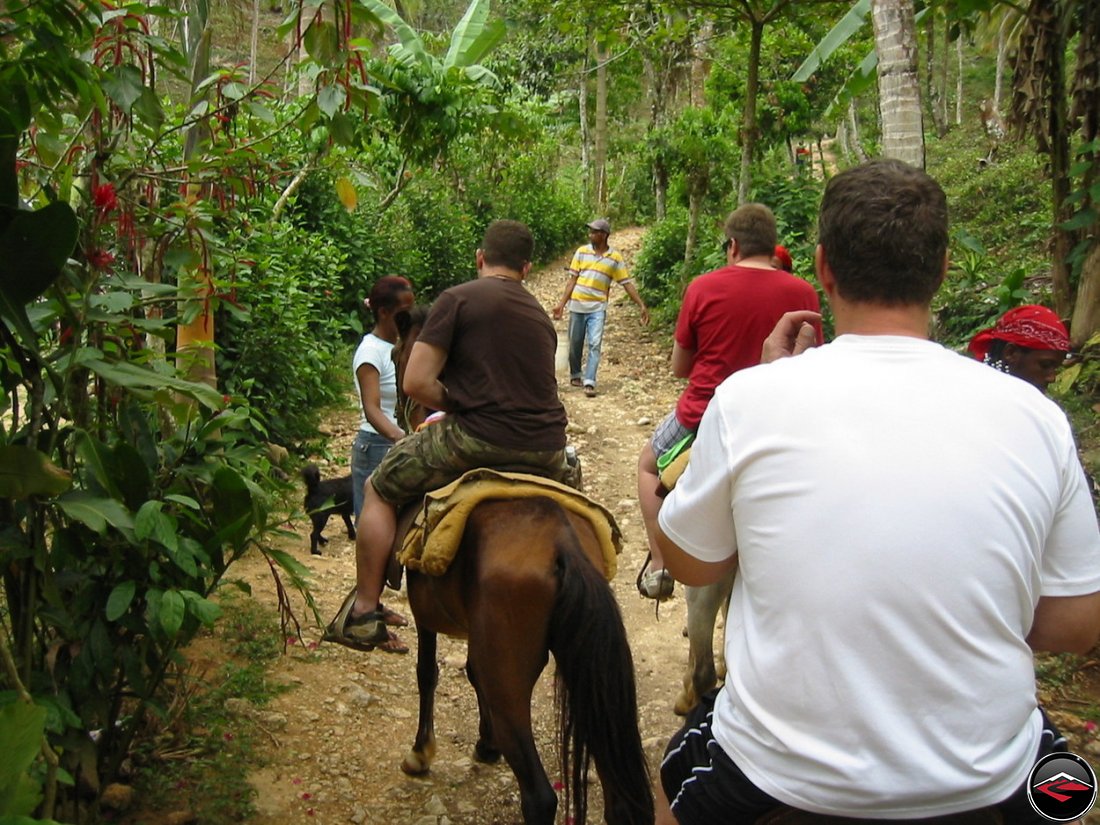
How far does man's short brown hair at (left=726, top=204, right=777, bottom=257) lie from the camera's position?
472 cm

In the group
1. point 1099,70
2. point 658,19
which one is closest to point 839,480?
point 1099,70

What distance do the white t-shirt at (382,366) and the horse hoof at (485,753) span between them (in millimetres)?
2030

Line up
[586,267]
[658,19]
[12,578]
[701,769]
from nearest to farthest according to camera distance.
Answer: [701,769] → [12,578] → [586,267] → [658,19]

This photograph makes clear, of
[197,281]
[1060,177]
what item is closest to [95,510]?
[197,281]

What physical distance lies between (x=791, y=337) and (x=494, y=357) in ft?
7.16

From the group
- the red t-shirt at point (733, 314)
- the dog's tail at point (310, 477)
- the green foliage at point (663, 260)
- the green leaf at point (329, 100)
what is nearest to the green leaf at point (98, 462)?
the green leaf at point (329, 100)

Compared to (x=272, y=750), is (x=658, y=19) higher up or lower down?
higher up

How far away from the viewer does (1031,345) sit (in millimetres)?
3896

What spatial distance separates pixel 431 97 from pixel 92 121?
28.9ft

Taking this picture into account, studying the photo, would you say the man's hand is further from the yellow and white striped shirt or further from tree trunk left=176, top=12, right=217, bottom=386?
the yellow and white striped shirt

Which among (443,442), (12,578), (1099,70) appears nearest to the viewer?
(12,578)

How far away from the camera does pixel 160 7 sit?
3154 millimetres

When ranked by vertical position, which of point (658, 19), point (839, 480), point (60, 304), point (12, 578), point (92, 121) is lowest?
point (12, 578)

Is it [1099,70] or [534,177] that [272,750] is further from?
[534,177]
